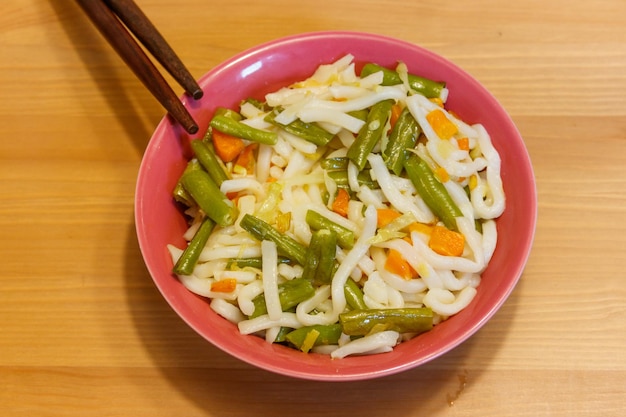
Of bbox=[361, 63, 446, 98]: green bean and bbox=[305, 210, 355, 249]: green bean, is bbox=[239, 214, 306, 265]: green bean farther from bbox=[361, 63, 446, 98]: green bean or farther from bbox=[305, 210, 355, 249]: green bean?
bbox=[361, 63, 446, 98]: green bean

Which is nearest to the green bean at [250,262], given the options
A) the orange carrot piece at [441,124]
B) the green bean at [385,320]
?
the green bean at [385,320]

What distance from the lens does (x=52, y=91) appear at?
2.20m

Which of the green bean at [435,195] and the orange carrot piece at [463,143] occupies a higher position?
the orange carrot piece at [463,143]

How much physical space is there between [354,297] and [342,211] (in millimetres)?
251

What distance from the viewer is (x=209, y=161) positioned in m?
1.74

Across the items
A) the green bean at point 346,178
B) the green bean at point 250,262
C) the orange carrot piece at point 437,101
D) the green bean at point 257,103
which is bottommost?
the green bean at point 250,262

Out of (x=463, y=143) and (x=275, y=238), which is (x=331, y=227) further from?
(x=463, y=143)

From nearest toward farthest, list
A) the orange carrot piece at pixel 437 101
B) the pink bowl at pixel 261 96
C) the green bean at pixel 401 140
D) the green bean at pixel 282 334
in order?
the pink bowl at pixel 261 96, the green bean at pixel 282 334, the green bean at pixel 401 140, the orange carrot piece at pixel 437 101

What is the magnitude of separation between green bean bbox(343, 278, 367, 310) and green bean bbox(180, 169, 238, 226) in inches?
14.5

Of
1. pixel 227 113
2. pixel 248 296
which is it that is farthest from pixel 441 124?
pixel 248 296

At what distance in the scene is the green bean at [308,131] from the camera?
1753mm

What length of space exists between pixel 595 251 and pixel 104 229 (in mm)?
1535

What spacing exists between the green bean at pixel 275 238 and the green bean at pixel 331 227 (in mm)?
73

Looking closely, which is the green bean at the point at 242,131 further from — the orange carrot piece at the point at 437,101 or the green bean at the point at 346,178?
the orange carrot piece at the point at 437,101
